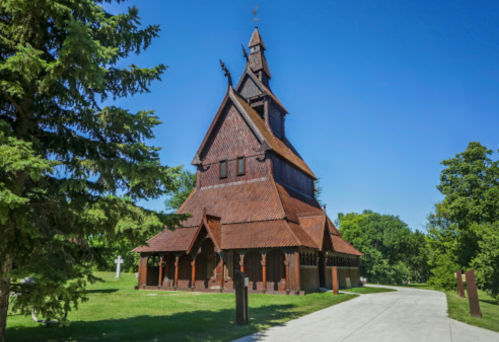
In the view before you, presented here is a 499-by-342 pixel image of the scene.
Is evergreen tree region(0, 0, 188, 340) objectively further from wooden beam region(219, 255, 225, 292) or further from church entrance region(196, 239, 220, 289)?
church entrance region(196, 239, 220, 289)

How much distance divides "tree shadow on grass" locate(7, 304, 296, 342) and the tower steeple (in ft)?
93.0

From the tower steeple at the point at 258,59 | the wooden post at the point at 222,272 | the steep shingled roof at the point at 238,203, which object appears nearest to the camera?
the wooden post at the point at 222,272

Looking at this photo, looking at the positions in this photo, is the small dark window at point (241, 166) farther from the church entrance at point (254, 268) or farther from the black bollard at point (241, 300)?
the black bollard at point (241, 300)

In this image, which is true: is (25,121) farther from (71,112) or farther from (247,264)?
(247,264)

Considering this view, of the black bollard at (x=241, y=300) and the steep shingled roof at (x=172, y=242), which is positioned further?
the steep shingled roof at (x=172, y=242)

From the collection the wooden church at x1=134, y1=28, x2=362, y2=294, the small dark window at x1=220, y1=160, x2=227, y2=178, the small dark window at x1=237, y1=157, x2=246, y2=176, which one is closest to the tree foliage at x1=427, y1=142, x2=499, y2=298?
the wooden church at x1=134, y1=28, x2=362, y2=294

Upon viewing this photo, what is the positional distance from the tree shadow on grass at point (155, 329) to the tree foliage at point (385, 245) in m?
43.2

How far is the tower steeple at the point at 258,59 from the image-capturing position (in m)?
36.0

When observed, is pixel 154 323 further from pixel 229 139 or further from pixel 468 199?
pixel 468 199

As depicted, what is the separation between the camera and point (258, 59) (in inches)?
1439

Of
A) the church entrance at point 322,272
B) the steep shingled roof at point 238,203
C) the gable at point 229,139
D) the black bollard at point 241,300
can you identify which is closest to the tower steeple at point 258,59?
A: the gable at point 229,139

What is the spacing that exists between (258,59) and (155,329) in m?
31.8

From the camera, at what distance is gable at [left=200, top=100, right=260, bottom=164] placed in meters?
29.1

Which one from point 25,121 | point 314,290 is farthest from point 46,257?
point 314,290
